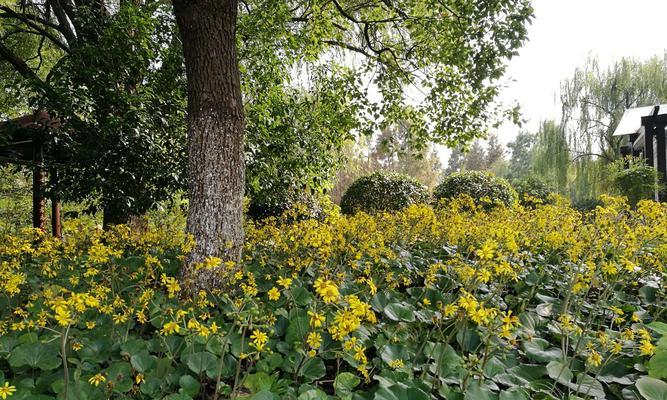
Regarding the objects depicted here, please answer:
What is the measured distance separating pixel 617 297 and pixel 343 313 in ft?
6.26

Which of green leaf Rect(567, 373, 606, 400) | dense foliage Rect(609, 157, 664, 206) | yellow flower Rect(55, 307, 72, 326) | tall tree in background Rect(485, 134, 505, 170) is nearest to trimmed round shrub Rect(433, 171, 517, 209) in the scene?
dense foliage Rect(609, 157, 664, 206)

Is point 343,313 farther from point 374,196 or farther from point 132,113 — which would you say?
point 374,196

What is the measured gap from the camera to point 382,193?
9.27m

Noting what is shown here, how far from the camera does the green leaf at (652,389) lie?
1.40 meters

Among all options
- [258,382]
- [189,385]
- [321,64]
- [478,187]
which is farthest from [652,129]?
[189,385]

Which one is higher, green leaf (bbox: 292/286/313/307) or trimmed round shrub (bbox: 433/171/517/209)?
trimmed round shrub (bbox: 433/171/517/209)

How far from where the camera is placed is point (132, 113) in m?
4.10

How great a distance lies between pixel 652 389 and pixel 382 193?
7.89m

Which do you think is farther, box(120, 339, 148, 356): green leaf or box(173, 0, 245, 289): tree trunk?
box(173, 0, 245, 289): tree trunk

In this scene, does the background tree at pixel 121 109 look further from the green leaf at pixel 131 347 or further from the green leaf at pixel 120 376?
the green leaf at pixel 120 376

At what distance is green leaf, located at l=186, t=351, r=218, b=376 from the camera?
1.53 meters

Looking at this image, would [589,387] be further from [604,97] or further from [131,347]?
[604,97]

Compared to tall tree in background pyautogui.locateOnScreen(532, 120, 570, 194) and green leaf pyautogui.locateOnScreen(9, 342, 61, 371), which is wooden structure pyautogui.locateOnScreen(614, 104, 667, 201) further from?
green leaf pyautogui.locateOnScreen(9, 342, 61, 371)

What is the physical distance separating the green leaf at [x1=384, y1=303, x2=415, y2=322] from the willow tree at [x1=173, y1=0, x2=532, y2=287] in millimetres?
849
